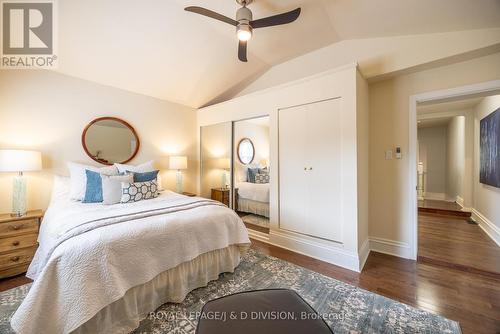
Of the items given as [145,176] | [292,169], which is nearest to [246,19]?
[292,169]

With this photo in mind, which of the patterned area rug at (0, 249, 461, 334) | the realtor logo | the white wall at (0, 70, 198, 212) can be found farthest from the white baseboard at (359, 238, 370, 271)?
the realtor logo

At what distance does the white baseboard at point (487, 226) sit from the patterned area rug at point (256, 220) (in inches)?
128

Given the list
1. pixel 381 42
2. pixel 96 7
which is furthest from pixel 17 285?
pixel 381 42

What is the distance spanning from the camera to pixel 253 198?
11.4 ft

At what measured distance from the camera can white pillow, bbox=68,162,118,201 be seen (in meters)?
2.61

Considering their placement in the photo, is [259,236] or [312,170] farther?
[259,236]

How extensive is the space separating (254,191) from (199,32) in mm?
2345

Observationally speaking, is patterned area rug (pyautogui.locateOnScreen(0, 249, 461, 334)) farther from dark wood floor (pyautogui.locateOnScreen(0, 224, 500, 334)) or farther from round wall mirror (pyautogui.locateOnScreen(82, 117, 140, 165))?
round wall mirror (pyautogui.locateOnScreen(82, 117, 140, 165))

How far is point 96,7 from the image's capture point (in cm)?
216

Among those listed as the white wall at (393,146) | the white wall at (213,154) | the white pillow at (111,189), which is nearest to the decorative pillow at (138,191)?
the white pillow at (111,189)

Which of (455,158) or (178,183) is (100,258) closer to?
(178,183)

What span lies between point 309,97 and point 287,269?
208 centimetres

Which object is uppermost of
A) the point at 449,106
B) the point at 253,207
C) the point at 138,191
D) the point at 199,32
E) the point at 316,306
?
the point at 199,32

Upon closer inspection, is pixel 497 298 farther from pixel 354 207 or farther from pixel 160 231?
pixel 160 231
